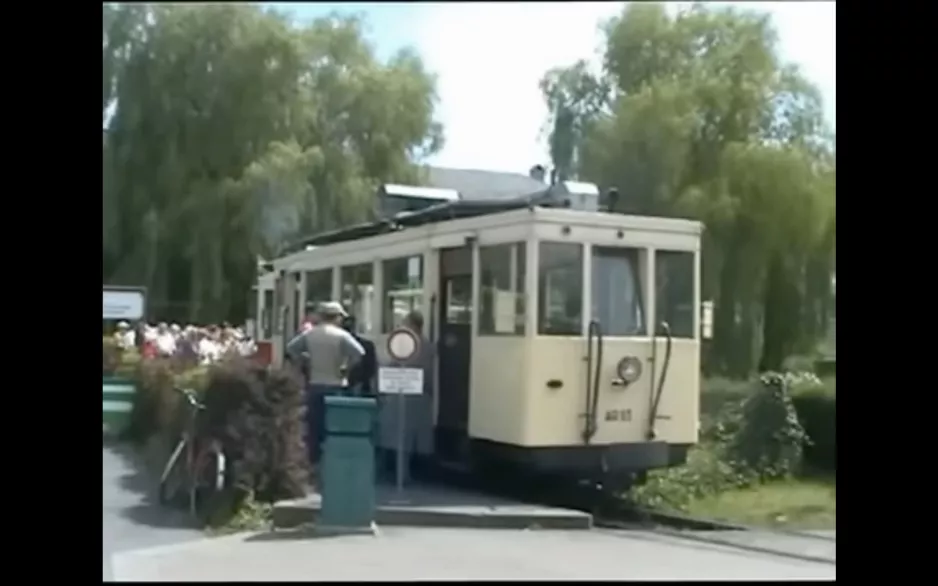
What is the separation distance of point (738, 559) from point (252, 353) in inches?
101

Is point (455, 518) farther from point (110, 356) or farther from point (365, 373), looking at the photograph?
point (110, 356)

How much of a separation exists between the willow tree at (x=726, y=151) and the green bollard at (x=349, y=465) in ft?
5.72

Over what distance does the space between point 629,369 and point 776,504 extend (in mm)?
987

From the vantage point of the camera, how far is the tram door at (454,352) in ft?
23.6

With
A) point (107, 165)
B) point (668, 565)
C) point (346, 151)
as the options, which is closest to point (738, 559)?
point (668, 565)

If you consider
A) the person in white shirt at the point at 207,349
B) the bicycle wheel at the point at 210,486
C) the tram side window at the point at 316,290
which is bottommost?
the bicycle wheel at the point at 210,486

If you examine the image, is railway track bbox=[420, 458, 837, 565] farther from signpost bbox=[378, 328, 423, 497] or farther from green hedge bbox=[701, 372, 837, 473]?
green hedge bbox=[701, 372, 837, 473]

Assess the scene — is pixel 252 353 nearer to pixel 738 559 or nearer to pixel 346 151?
pixel 346 151

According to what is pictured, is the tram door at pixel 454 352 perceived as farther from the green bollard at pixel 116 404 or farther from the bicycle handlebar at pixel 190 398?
the green bollard at pixel 116 404

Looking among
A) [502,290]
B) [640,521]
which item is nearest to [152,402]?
[502,290]

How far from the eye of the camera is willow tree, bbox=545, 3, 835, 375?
7.44 metres

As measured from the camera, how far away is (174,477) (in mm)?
6785

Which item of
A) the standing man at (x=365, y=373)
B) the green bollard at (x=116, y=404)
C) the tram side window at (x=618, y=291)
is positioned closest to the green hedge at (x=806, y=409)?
the tram side window at (x=618, y=291)

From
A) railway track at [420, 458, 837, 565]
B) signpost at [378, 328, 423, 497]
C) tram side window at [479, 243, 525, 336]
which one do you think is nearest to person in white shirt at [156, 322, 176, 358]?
signpost at [378, 328, 423, 497]
